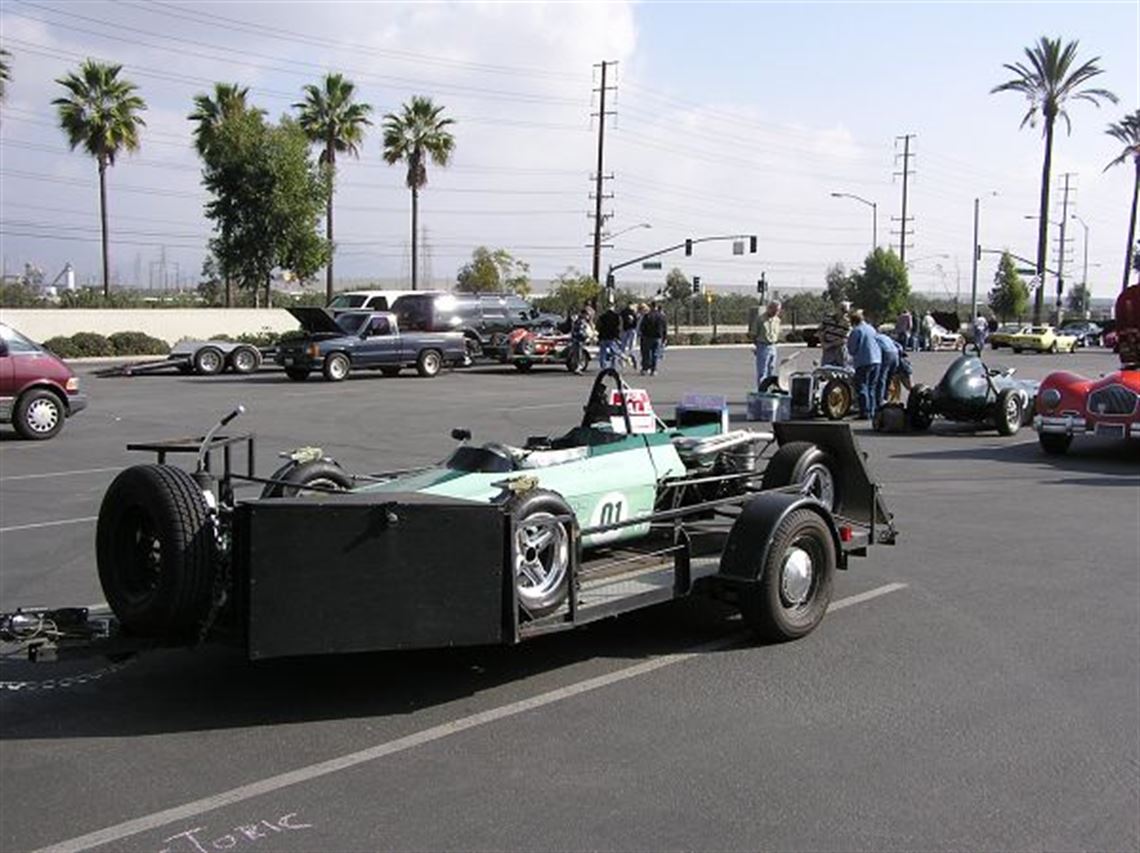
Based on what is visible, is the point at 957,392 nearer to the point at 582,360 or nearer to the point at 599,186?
the point at 582,360

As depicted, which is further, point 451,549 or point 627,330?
point 627,330

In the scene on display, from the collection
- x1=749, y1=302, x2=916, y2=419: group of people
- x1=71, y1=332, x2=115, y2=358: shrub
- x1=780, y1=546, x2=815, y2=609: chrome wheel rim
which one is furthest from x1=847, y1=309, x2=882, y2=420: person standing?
x1=71, y1=332, x2=115, y2=358: shrub

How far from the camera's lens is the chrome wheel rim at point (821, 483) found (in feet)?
24.3

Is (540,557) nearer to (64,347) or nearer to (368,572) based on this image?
(368,572)

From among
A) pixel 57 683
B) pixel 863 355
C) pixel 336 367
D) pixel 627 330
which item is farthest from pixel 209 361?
pixel 57 683

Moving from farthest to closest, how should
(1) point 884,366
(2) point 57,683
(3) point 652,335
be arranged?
(3) point 652,335 → (1) point 884,366 → (2) point 57,683

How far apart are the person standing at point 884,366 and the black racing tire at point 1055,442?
3.74 metres

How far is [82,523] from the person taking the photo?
9.84 metres

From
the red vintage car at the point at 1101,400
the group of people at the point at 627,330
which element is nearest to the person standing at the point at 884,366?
the red vintage car at the point at 1101,400

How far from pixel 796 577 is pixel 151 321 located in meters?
38.3

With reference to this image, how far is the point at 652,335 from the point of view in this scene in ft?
95.6

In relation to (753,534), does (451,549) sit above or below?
above

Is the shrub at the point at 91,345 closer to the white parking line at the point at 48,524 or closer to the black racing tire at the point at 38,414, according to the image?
the black racing tire at the point at 38,414

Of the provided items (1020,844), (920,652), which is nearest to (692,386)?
(920,652)
